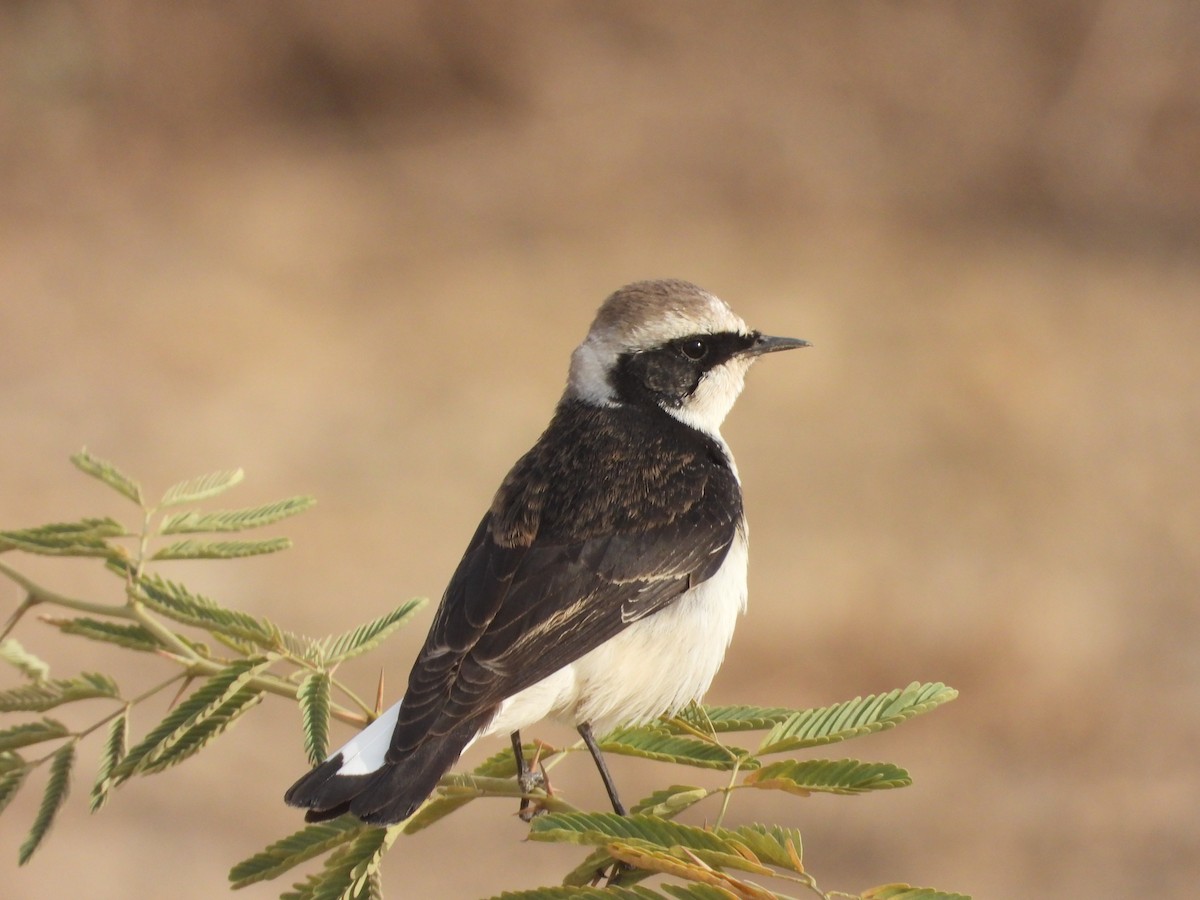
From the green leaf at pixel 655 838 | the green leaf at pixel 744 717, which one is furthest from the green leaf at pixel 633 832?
the green leaf at pixel 744 717

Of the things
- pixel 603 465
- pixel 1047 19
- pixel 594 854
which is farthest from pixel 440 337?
pixel 594 854

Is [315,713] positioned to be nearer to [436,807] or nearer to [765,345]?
[436,807]

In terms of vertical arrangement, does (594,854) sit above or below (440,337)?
below

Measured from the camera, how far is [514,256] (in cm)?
1455

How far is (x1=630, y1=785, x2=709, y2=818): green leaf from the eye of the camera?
274cm

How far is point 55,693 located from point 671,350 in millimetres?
2016

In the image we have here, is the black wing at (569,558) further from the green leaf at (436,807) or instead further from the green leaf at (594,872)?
the green leaf at (594,872)

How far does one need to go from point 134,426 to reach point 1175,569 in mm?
10536

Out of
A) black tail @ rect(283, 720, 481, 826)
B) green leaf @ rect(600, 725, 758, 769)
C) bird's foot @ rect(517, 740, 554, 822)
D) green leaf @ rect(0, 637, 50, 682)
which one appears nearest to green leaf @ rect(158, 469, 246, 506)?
green leaf @ rect(0, 637, 50, 682)

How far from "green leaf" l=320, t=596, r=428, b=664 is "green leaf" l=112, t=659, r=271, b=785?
20 cm

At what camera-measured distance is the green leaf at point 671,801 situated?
2.74 m

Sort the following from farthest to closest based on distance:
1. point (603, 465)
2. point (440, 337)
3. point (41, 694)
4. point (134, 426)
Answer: point (440, 337) → point (134, 426) → point (603, 465) → point (41, 694)

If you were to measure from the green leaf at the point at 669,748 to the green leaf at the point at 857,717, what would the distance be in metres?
0.10

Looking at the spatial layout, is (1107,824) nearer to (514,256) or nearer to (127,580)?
(514,256)
